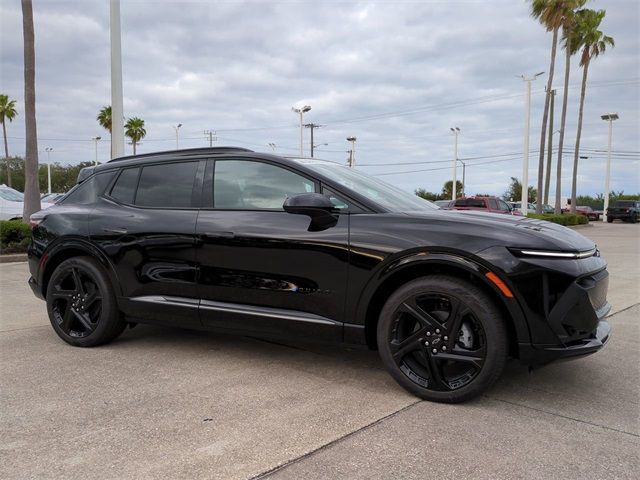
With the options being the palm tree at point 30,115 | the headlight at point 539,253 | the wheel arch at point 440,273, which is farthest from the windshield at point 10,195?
the headlight at point 539,253

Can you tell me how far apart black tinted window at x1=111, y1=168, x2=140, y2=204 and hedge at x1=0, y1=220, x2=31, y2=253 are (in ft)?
25.0

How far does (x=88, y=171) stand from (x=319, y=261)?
9.03 feet

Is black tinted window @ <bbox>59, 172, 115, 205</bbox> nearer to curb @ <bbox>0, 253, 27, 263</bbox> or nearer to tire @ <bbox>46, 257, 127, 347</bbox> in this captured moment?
tire @ <bbox>46, 257, 127, 347</bbox>

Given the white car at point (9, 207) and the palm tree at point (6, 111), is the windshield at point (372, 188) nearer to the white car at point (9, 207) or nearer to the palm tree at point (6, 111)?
the white car at point (9, 207)

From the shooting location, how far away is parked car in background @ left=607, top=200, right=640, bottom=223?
40.2 m

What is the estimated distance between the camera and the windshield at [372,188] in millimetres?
3818

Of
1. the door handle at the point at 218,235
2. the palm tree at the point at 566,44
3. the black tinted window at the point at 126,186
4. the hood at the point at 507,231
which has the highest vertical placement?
the palm tree at the point at 566,44

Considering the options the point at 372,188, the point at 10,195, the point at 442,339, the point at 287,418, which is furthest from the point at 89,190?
the point at 10,195

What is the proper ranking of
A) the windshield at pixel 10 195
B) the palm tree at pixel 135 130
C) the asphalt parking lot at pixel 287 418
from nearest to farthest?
1. the asphalt parking lot at pixel 287 418
2. the windshield at pixel 10 195
3. the palm tree at pixel 135 130

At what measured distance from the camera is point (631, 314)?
20.0 ft

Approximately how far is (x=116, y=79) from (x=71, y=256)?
27.0 ft

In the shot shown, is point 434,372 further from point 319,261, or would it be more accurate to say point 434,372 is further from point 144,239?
point 144,239

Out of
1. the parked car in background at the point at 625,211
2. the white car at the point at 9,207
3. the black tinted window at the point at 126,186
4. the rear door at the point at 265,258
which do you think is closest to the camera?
the rear door at the point at 265,258

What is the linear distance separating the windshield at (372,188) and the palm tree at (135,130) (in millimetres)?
53017
